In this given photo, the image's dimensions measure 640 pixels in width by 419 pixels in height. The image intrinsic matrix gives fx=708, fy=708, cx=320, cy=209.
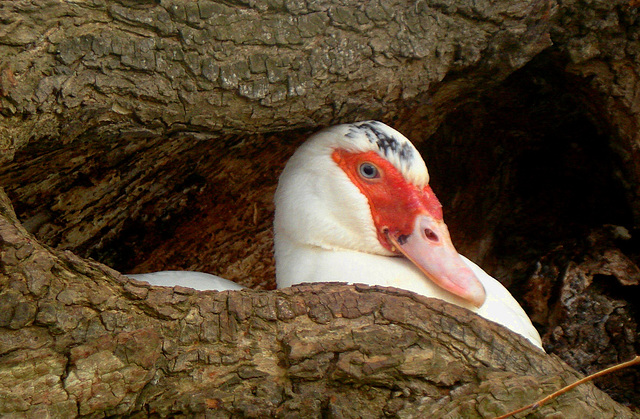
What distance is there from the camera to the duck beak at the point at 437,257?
2361 mm

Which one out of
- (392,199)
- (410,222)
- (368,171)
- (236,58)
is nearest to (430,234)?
(410,222)

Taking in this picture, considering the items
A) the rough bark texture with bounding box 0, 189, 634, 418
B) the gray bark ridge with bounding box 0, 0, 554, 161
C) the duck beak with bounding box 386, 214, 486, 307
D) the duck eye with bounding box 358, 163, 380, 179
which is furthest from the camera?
the duck eye with bounding box 358, 163, 380, 179

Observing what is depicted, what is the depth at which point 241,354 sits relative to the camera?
1745mm

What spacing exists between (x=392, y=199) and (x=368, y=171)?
15cm

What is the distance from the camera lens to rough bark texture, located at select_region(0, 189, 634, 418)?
162 cm

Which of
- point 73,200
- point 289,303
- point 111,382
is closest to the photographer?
point 111,382

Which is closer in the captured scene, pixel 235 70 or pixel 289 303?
pixel 289 303

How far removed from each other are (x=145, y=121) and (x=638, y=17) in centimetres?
193

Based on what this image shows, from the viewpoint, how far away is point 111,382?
1639 mm

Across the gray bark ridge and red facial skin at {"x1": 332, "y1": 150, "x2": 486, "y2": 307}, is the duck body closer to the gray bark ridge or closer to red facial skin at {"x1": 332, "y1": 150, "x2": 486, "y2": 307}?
red facial skin at {"x1": 332, "y1": 150, "x2": 486, "y2": 307}

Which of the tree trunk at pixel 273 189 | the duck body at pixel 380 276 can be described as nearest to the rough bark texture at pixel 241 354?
the tree trunk at pixel 273 189

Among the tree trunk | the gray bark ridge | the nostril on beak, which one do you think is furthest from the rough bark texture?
the nostril on beak

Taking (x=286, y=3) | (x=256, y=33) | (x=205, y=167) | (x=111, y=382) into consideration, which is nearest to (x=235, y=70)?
(x=256, y=33)

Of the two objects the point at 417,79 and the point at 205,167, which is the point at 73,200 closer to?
the point at 205,167
